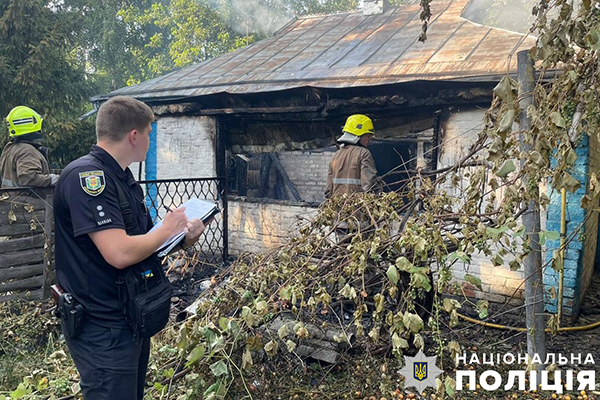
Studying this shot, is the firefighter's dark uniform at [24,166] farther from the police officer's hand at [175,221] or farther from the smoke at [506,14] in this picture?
the smoke at [506,14]

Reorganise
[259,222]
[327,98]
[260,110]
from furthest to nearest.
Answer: [259,222]
[260,110]
[327,98]

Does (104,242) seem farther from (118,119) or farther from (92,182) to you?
(118,119)

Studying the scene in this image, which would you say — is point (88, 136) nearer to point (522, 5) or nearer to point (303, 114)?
point (303, 114)

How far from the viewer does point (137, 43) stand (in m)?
25.0

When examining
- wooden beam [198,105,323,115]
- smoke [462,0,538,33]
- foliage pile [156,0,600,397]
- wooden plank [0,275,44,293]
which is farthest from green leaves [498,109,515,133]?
smoke [462,0,538,33]

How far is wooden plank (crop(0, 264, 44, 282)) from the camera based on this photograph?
4695 millimetres

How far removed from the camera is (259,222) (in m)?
7.34

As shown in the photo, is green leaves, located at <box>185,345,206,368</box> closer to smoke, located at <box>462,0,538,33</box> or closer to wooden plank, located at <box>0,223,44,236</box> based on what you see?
wooden plank, located at <box>0,223,44,236</box>

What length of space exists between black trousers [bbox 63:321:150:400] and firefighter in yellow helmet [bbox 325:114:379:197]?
358cm

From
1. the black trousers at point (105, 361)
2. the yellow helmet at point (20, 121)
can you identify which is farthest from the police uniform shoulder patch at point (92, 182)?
the yellow helmet at point (20, 121)

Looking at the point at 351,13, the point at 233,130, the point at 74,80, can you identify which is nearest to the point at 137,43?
the point at 74,80

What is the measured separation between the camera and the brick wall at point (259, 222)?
7.00m

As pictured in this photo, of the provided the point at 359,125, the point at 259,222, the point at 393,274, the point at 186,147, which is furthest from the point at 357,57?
the point at 393,274

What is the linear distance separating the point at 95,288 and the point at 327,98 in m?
4.55
